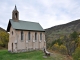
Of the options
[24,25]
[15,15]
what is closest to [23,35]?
[24,25]

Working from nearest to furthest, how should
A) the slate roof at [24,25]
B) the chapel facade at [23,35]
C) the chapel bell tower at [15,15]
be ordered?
the chapel facade at [23,35] < the slate roof at [24,25] < the chapel bell tower at [15,15]

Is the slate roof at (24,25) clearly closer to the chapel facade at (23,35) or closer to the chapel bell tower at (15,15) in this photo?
the chapel facade at (23,35)

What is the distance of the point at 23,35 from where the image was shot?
39.0 m

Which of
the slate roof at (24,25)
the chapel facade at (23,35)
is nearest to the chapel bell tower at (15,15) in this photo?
the chapel facade at (23,35)

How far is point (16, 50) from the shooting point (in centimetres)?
3691

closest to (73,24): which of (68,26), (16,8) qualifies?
(68,26)

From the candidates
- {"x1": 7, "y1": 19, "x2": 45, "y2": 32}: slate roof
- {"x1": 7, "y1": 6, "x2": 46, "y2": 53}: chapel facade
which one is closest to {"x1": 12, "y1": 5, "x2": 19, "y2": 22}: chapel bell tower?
{"x1": 7, "y1": 6, "x2": 46, "y2": 53}: chapel facade

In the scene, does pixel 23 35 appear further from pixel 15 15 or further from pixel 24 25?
pixel 15 15

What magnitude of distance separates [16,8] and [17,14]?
196cm

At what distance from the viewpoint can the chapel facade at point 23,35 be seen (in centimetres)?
3775

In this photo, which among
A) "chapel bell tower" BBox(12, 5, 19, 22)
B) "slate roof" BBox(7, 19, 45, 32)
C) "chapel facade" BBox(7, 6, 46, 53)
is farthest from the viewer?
"chapel bell tower" BBox(12, 5, 19, 22)

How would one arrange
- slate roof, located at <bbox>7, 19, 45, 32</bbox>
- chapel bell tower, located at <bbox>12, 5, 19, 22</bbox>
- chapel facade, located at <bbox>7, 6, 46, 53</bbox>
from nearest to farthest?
1. chapel facade, located at <bbox>7, 6, 46, 53</bbox>
2. slate roof, located at <bbox>7, 19, 45, 32</bbox>
3. chapel bell tower, located at <bbox>12, 5, 19, 22</bbox>

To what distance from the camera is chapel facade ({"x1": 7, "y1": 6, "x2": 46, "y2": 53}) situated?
37750mm

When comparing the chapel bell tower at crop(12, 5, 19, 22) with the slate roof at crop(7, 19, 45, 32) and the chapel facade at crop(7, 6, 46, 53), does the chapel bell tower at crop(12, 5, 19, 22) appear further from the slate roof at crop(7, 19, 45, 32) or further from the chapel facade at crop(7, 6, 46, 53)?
the slate roof at crop(7, 19, 45, 32)
